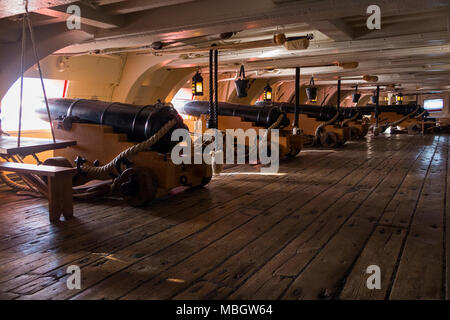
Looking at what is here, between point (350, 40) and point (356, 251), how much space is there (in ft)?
13.4

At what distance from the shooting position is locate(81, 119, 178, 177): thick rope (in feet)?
13.7

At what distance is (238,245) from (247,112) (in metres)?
5.49

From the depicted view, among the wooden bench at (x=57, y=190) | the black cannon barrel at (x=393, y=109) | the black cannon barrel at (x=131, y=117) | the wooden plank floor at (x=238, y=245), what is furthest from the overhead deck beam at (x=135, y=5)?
the black cannon barrel at (x=393, y=109)

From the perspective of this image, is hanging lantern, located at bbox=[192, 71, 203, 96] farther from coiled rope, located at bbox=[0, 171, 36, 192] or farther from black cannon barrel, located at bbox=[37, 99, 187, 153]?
coiled rope, located at bbox=[0, 171, 36, 192]

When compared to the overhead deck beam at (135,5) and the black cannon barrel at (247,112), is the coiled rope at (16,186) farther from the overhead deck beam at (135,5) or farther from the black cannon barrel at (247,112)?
the black cannon barrel at (247,112)

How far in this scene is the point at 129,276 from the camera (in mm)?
2271

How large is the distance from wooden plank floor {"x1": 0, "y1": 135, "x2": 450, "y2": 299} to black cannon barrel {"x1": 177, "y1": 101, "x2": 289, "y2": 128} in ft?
10.4

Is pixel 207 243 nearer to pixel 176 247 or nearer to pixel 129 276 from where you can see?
pixel 176 247

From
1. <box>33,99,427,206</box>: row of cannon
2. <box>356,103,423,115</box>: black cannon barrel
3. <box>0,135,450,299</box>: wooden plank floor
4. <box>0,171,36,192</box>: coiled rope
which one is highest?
<box>356,103,423,115</box>: black cannon barrel

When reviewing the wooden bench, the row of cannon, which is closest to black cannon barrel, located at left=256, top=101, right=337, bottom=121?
the row of cannon

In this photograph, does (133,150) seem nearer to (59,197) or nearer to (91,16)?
(59,197)

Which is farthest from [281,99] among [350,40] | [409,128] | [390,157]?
[350,40]

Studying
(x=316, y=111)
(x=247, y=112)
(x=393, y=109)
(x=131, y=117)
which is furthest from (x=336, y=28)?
(x=393, y=109)

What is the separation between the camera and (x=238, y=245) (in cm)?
279
